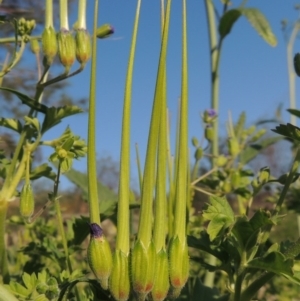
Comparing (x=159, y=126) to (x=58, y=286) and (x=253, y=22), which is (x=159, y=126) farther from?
(x=253, y=22)

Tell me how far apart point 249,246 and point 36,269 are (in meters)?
0.37

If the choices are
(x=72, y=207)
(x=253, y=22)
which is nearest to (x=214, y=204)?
(x=253, y=22)

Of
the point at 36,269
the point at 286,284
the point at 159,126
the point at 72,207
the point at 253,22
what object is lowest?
the point at 72,207

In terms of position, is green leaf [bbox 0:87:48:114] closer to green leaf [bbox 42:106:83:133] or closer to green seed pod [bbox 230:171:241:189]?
green leaf [bbox 42:106:83:133]

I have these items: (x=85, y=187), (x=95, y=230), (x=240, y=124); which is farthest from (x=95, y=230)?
(x=240, y=124)

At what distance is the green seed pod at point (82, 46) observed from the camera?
568 millimetres

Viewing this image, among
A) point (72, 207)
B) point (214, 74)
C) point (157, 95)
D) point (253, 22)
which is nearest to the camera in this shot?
point (157, 95)

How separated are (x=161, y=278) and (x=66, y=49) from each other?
0.92 feet

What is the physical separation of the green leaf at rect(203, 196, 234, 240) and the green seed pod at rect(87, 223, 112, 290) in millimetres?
144

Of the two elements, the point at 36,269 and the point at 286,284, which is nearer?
the point at 36,269

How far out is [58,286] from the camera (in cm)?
51

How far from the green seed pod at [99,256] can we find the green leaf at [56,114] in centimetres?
29

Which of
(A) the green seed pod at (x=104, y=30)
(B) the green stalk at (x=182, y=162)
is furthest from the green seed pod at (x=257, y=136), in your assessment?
(B) the green stalk at (x=182, y=162)

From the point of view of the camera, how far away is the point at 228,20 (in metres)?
1.23
